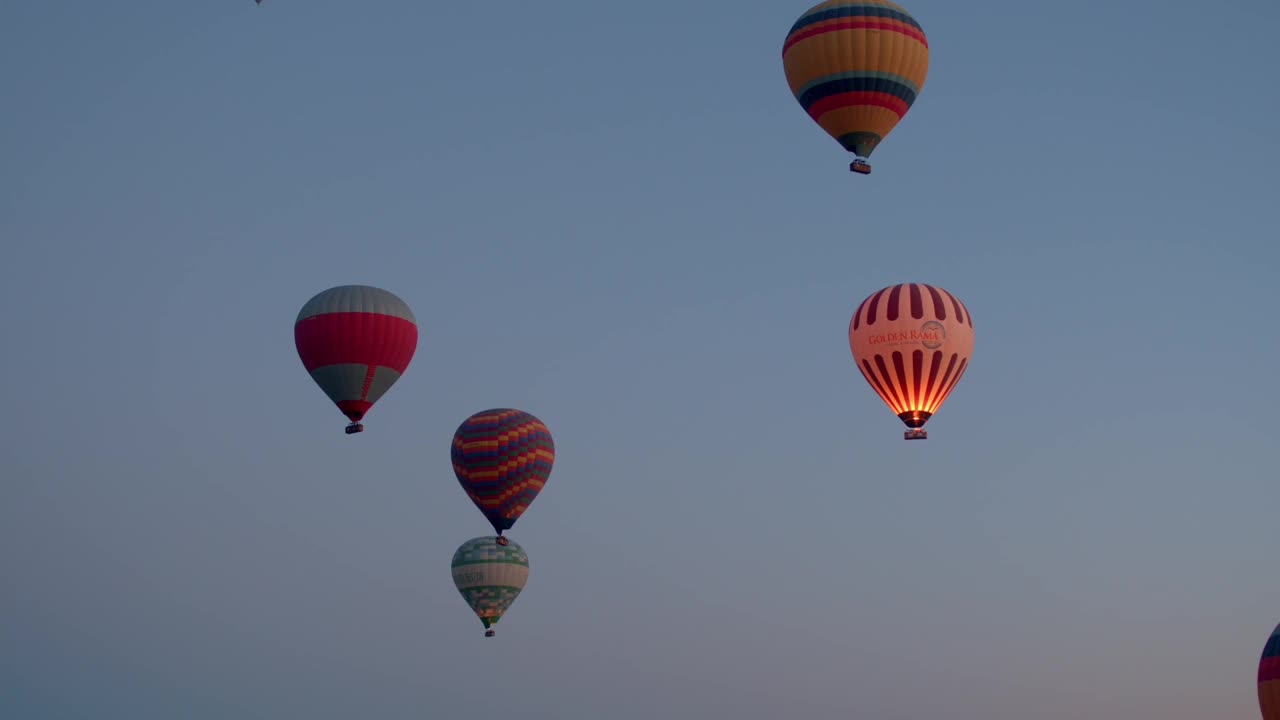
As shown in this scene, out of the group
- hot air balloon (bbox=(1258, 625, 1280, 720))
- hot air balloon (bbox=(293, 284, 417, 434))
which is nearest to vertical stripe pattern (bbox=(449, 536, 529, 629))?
hot air balloon (bbox=(293, 284, 417, 434))

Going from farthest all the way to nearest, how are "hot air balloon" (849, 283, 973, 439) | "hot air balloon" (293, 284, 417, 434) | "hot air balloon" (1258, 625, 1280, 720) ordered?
"hot air balloon" (293, 284, 417, 434), "hot air balloon" (1258, 625, 1280, 720), "hot air balloon" (849, 283, 973, 439)

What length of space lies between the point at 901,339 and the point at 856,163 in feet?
14.4

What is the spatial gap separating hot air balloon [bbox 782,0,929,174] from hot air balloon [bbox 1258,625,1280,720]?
49.9ft

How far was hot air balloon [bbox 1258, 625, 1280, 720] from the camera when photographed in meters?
45.0

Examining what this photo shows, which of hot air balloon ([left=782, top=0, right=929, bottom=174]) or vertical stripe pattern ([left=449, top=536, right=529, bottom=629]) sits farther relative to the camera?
vertical stripe pattern ([left=449, top=536, right=529, bottom=629])

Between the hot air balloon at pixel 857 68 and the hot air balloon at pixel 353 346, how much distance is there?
1214 centimetres

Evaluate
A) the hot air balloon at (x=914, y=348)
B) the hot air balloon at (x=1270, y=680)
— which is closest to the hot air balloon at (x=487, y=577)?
the hot air balloon at (x=914, y=348)

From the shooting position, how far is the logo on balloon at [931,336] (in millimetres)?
44031

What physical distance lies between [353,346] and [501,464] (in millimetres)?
6657

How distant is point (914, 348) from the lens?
4412 cm

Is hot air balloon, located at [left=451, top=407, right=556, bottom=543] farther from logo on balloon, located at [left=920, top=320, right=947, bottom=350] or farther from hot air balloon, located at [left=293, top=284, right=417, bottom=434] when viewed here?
logo on balloon, located at [left=920, top=320, right=947, bottom=350]

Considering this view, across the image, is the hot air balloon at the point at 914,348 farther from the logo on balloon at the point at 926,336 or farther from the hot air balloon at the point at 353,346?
the hot air balloon at the point at 353,346

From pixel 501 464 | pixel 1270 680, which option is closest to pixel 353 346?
pixel 501 464

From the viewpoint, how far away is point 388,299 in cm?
4909
